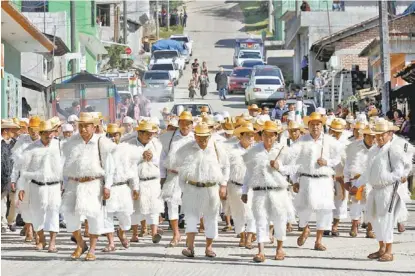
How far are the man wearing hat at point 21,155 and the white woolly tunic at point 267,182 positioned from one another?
3.39 m

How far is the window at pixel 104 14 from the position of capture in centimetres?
7362

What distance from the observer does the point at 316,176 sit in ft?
53.9

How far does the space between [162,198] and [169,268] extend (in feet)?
11.1

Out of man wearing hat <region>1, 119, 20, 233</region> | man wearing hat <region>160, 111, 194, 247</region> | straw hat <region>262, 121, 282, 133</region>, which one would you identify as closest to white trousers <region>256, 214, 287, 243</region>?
straw hat <region>262, 121, 282, 133</region>

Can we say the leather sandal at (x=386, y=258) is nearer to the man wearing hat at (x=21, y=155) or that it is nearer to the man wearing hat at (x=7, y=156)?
the man wearing hat at (x=21, y=155)

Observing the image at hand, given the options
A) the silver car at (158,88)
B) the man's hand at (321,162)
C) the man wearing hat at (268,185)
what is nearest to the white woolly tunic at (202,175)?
the man wearing hat at (268,185)

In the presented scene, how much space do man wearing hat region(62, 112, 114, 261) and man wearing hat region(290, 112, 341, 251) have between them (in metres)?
2.88

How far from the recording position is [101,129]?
17.9 meters

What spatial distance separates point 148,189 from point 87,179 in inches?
101

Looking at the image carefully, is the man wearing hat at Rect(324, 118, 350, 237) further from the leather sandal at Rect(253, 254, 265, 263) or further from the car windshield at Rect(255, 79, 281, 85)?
the car windshield at Rect(255, 79, 281, 85)

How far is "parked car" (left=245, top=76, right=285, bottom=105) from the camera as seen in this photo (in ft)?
159

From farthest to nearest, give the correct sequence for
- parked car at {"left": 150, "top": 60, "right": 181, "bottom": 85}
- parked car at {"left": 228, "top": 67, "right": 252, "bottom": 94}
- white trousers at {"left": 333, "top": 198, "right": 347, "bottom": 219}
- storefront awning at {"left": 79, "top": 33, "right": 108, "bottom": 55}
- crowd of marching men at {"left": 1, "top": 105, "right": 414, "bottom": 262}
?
parked car at {"left": 150, "top": 60, "right": 181, "bottom": 85} < storefront awning at {"left": 79, "top": 33, "right": 108, "bottom": 55} < parked car at {"left": 228, "top": 67, "right": 252, "bottom": 94} < white trousers at {"left": 333, "top": 198, "right": 347, "bottom": 219} < crowd of marching men at {"left": 1, "top": 105, "right": 414, "bottom": 262}

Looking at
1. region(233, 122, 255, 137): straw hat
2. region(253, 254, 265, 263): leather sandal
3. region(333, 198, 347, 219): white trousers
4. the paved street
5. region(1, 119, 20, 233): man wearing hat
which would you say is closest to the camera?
region(253, 254, 265, 263): leather sandal

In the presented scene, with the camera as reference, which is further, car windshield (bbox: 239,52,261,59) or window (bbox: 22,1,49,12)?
car windshield (bbox: 239,52,261,59)
